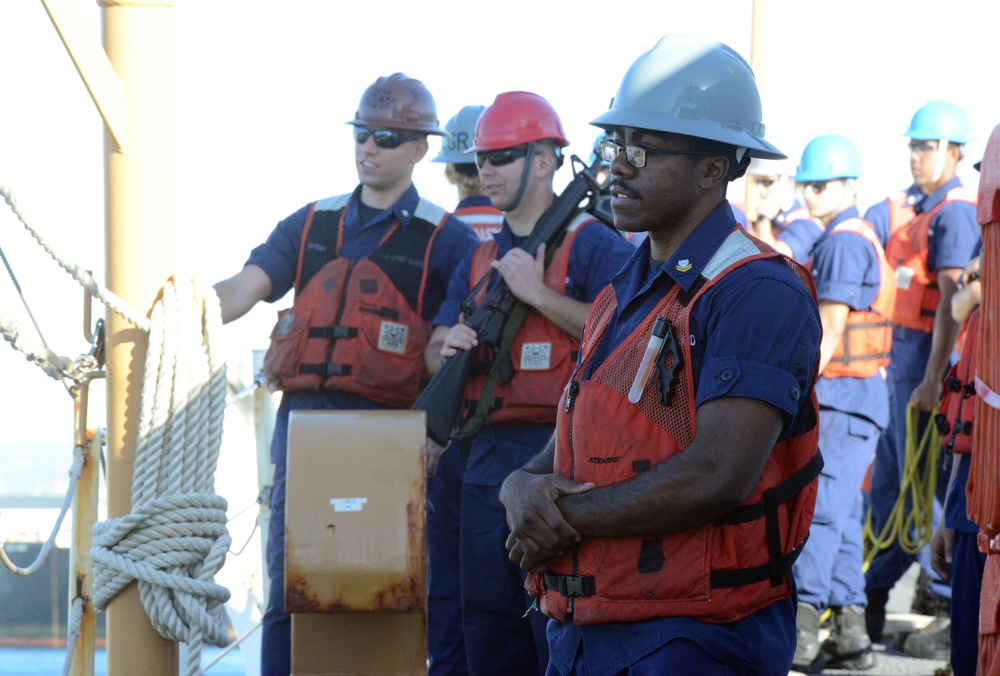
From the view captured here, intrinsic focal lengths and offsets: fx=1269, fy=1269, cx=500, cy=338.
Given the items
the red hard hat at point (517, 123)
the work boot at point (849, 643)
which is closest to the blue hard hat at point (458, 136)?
the red hard hat at point (517, 123)

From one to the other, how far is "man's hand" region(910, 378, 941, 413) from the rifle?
306 centimetres

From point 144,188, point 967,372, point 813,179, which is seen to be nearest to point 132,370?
point 144,188

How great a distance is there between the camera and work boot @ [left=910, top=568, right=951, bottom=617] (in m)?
7.31

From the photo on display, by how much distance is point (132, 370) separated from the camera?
3.14 meters

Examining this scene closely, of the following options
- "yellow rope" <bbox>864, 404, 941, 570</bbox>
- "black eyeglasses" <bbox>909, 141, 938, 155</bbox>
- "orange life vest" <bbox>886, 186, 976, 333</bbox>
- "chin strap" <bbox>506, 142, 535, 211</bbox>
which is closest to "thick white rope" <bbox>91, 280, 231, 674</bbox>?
"chin strap" <bbox>506, 142, 535, 211</bbox>

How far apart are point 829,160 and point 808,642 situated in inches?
123

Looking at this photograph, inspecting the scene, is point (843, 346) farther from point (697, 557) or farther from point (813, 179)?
point (697, 557)

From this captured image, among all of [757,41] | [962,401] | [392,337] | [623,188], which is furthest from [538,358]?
[757,41]

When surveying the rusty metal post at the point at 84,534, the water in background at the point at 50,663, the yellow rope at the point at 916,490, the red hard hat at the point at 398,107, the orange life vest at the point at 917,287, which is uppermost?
the red hard hat at the point at 398,107

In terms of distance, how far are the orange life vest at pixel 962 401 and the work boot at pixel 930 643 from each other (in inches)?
101

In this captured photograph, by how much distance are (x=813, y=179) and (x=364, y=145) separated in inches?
141

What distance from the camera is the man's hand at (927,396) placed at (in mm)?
6934

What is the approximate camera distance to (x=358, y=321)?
492 cm

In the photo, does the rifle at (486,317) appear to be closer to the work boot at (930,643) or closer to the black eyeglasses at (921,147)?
the work boot at (930,643)
